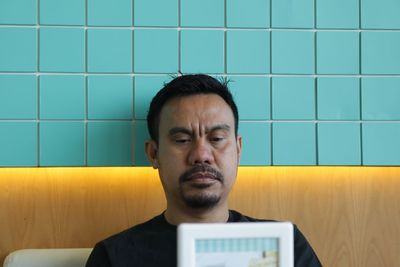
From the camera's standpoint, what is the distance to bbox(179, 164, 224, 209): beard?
56.1 inches

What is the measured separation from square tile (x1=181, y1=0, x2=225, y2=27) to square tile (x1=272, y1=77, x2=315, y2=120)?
28cm

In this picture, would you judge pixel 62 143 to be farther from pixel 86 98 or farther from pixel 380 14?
pixel 380 14

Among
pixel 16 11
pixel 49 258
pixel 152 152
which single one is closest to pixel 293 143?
pixel 152 152

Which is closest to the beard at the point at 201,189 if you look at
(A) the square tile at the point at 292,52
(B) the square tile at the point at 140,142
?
(B) the square tile at the point at 140,142

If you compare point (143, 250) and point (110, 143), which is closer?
point (143, 250)

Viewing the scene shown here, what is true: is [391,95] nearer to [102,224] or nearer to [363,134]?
[363,134]

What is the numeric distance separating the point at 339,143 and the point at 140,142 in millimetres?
668

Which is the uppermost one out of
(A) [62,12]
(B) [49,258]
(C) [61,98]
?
(A) [62,12]

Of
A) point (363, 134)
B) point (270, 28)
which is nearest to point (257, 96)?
point (270, 28)

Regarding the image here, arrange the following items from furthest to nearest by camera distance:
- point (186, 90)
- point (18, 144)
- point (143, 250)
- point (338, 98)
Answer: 1. point (338, 98)
2. point (18, 144)
3. point (186, 90)
4. point (143, 250)

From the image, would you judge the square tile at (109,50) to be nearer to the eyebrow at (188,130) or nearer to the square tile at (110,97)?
the square tile at (110,97)

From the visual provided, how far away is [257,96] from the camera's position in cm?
175

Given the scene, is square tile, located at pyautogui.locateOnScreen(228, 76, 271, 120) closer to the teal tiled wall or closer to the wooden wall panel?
the teal tiled wall

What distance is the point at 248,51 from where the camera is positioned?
69.3 inches
